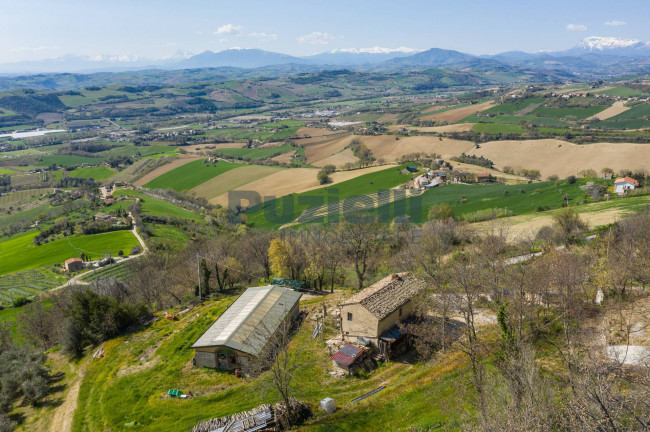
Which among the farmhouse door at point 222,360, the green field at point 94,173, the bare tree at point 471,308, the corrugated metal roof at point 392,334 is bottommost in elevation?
the green field at point 94,173

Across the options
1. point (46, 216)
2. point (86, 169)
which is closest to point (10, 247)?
point (46, 216)

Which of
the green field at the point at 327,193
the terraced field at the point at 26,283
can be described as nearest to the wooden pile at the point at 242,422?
the green field at the point at 327,193

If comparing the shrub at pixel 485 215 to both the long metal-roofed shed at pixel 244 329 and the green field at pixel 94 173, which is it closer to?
the long metal-roofed shed at pixel 244 329

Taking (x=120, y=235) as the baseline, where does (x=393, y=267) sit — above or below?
above

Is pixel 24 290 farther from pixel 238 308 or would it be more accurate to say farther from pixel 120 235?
Result: pixel 238 308

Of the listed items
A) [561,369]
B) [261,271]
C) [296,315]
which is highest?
[561,369]

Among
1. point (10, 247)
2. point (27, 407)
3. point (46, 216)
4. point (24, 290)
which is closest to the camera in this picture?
point (27, 407)

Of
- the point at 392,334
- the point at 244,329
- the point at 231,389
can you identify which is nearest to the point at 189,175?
the point at 244,329
